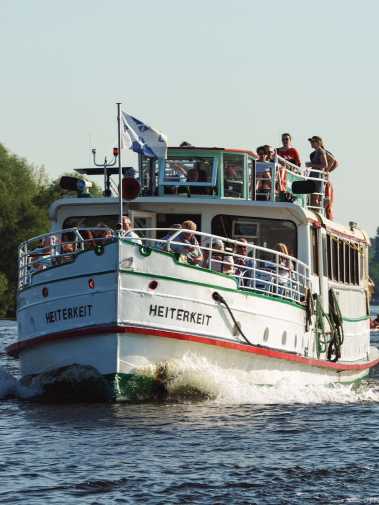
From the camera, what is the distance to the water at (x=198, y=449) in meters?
14.0

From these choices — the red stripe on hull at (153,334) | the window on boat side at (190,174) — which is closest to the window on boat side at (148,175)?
the window on boat side at (190,174)

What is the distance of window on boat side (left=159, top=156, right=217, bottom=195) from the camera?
23.8 metres

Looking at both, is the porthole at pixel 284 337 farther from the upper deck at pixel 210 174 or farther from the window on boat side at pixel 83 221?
the window on boat side at pixel 83 221

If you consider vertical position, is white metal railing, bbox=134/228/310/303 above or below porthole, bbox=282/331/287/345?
above

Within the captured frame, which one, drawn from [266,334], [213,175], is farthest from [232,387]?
[213,175]

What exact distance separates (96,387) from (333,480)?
19.6 feet

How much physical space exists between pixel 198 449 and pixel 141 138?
21.8 ft

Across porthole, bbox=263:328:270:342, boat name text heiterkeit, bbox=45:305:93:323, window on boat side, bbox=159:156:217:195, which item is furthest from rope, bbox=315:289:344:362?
boat name text heiterkeit, bbox=45:305:93:323

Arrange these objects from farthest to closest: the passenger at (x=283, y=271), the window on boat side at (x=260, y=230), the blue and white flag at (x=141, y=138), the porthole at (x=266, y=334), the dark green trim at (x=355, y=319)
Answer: the dark green trim at (x=355, y=319), the window on boat side at (x=260, y=230), the passenger at (x=283, y=271), the porthole at (x=266, y=334), the blue and white flag at (x=141, y=138)

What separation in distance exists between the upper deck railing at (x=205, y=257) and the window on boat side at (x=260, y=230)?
266 mm

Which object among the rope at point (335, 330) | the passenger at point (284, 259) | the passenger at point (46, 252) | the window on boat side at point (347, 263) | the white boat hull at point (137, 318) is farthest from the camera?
the window on boat side at point (347, 263)

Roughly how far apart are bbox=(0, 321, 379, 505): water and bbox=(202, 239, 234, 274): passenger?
4.88 ft

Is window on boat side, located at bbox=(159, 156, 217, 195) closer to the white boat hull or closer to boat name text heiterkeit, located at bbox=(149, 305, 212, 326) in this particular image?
the white boat hull

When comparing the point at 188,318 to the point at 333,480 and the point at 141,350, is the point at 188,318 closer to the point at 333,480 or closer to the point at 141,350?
the point at 141,350
